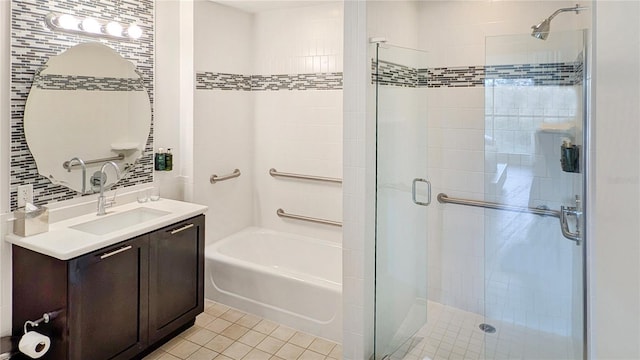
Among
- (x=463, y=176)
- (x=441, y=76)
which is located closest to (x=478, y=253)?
(x=463, y=176)

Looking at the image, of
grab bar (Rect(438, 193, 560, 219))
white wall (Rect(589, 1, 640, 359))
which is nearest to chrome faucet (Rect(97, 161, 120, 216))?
grab bar (Rect(438, 193, 560, 219))

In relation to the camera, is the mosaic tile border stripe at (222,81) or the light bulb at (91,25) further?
the mosaic tile border stripe at (222,81)

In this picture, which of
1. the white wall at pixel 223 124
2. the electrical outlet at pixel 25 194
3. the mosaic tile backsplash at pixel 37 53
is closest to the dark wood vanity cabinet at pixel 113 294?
the electrical outlet at pixel 25 194

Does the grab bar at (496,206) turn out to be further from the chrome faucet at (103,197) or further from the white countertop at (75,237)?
the chrome faucet at (103,197)

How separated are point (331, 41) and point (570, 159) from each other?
204 centimetres

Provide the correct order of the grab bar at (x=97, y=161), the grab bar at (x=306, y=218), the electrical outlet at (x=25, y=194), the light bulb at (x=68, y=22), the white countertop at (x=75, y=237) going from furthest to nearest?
the grab bar at (x=306, y=218) < the grab bar at (x=97, y=161) < the light bulb at (x=68, y=22) < the electrical outlet at (x=25, y=194) < the white countertop at (x=75, y=237)

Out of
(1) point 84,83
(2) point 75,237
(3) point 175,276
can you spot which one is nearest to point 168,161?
(1) point 84,83

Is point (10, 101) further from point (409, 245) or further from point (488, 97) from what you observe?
point (488, 97)

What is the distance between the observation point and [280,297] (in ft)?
9.30

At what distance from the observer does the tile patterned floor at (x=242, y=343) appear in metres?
2.47

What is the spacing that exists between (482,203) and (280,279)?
60.5 inches

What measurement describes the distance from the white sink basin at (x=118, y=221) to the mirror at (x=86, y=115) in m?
0.23

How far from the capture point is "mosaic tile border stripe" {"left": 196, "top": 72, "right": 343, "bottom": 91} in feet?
10.8

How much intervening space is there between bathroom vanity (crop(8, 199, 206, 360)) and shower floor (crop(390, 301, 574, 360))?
145cm
